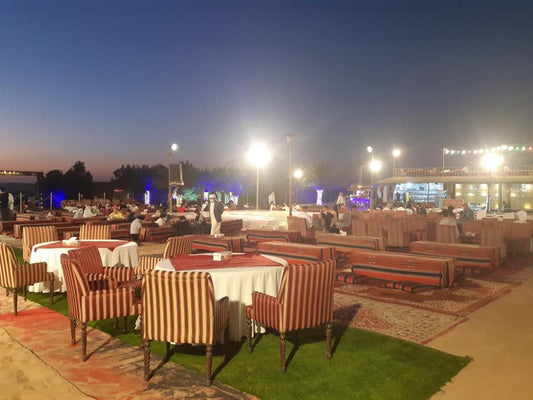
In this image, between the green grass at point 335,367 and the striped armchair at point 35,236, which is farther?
the striped armchair at point 35,236

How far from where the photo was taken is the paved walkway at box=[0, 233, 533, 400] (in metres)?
4.33

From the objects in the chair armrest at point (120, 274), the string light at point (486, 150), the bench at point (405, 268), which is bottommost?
the bench at point (405, 268)

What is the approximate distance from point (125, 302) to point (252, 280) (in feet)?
5.13

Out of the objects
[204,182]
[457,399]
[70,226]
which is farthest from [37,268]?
[204,182]

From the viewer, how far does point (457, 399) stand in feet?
13.8

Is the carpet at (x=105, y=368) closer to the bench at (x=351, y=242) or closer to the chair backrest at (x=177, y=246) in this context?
the chair backrest at (x=177, y=246)

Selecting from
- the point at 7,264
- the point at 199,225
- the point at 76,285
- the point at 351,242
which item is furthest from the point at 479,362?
the point at 199,225

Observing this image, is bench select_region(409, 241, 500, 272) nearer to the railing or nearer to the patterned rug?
the patterned rug

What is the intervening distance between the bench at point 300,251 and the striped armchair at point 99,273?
14.2 feet

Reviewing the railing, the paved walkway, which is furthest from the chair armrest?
the railing

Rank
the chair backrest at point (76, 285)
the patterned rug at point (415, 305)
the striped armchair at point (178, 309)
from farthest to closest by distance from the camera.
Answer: the patterned rug at point (415, 305) < the chair backrest at point (76, 285) < the striped armchair at point (178, 309)

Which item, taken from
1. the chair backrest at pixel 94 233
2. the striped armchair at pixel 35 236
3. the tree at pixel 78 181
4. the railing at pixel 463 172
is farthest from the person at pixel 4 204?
the tree at pixel 78 181

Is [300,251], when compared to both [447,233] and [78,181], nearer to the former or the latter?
[447,233]

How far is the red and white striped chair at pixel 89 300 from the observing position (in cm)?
534
